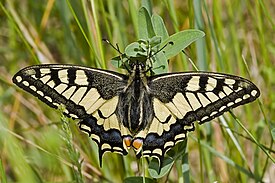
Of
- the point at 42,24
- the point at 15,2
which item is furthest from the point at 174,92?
the point at 15,2

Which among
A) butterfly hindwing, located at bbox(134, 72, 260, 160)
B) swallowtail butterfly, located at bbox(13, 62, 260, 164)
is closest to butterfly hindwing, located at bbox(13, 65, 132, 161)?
swallowtail butterfly, located at bbox(13, 62, 260, 164)

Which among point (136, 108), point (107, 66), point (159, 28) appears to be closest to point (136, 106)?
point (136, 108)

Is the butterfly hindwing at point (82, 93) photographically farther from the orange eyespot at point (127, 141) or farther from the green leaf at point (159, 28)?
the green leaf at point (159, 28)


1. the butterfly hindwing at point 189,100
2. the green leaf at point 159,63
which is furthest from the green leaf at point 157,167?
the green leaf at point 159,63

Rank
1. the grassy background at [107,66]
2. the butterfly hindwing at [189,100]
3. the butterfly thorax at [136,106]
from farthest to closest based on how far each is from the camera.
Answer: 1. the grassy background at [107,66]
2. the butterfly thorax at [136,106]
3. the butterfly hindwing at [189,100]

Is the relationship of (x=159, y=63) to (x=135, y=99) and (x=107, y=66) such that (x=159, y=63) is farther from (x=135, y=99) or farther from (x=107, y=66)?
(x=107, y=66)

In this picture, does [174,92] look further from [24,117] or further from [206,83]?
[24,117]
